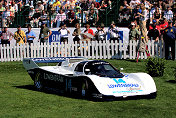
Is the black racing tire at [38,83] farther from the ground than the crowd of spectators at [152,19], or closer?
closer

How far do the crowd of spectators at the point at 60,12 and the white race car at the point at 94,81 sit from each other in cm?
1236

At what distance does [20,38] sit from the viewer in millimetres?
23453

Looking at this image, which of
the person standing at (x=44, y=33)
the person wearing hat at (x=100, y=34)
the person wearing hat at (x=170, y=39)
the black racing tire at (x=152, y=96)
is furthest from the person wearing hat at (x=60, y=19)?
the black racing tire at (x=152, y=96)

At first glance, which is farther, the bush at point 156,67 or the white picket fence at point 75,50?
the white picket fence at point 75,50

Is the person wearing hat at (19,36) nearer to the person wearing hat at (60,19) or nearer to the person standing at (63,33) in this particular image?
the person standing at (63,33)

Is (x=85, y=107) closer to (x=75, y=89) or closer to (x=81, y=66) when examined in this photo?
(x=75, y=89)

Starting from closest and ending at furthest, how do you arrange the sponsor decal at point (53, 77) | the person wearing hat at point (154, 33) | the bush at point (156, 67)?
1. the sponsor decal at point (53, 77)
2. the bush at point (156, 67)
3. the person wearing hat at point (154, 33)

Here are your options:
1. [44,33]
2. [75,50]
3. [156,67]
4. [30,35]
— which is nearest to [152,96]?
[156,67]

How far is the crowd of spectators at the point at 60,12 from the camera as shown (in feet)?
86.3

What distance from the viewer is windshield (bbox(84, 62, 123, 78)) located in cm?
1233

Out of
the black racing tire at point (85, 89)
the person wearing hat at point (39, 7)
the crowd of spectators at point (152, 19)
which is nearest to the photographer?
the black racing tire at point (85, 89)

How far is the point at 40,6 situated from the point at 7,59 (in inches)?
243

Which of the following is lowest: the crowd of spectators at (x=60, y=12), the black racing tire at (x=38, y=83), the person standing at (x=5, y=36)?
the black racing tire at (x=38, y=83)

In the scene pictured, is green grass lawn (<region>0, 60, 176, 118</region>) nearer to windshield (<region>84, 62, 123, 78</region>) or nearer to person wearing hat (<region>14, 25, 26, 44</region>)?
windshield (<region>84, 62, 123, 78</region>)
